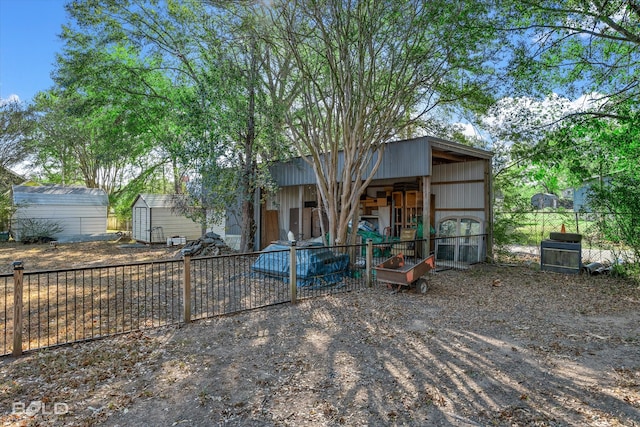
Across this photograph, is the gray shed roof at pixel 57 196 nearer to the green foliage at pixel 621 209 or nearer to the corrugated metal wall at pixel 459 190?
the corrugated metal wall at pixel 459 190

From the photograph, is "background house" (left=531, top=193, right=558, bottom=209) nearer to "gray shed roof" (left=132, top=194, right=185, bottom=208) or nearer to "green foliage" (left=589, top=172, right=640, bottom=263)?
"green foliage" (left=589, top=172, right=640, bottom=263)

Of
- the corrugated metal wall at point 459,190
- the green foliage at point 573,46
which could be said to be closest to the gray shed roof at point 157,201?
the corrugated metal wall at point 459,190

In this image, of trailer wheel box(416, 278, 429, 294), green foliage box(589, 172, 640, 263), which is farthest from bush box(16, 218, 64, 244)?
green foliage box(589, 172, 640, 263)

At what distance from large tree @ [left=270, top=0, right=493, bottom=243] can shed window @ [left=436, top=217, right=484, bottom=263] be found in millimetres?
3669

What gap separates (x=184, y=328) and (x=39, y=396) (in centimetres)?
197

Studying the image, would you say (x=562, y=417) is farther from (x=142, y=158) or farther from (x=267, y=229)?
(x=142, y=158)

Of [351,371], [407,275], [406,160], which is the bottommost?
[351,371]

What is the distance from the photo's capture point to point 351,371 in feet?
11.7

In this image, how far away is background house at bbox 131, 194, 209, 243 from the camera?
17.2 meters

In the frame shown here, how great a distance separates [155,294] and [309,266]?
321 centimetres

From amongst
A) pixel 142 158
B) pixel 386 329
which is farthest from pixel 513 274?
pixel 142 158

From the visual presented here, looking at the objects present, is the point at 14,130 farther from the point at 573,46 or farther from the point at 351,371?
the point at 573,46

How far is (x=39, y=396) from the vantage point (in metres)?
3.05

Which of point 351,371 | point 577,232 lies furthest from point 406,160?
point 351,371
